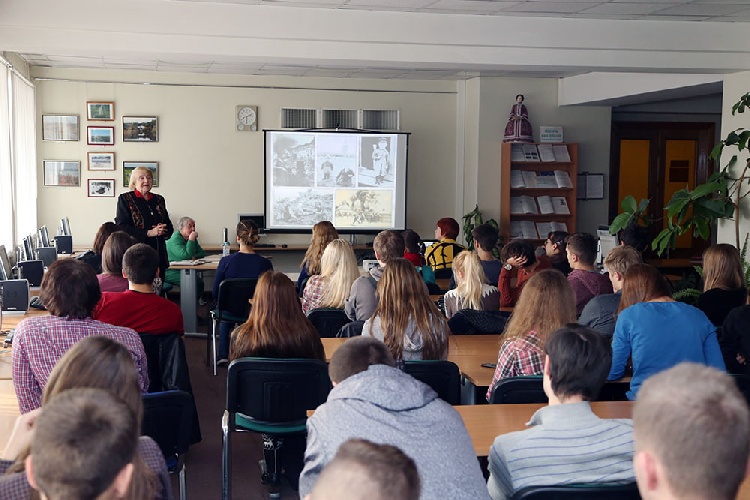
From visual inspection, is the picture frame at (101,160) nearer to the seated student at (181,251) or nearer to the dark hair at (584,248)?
the seated student at (181,251)

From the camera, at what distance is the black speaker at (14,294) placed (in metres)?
5.42

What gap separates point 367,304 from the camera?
18.0 ft

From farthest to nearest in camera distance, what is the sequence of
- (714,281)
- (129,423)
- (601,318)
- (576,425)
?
(714,281)
(601,318)
(576,425)
(129,423)

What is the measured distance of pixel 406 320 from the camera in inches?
172

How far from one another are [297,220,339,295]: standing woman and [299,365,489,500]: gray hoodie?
4.47m

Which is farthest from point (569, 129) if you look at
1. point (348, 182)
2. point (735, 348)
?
point (735, 348)

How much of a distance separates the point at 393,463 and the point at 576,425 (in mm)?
1281

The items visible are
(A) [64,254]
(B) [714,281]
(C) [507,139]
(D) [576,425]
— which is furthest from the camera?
(C) [507,139]

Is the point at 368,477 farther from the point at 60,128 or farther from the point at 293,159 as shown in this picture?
the point at 60,128

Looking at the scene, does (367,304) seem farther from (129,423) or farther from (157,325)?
(129,423)

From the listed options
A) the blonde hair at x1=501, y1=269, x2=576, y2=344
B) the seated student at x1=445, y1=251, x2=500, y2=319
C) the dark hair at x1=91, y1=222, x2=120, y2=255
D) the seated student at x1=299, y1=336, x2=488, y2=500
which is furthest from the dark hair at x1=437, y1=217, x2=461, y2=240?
the seated student at x1=299, y1=336, x2=488, y2=500

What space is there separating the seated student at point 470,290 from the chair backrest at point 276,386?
1.83m

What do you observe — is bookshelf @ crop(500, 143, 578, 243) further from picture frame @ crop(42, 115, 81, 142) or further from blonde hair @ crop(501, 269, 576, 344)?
blonde hair @ crop(501, 269, 576, 344)

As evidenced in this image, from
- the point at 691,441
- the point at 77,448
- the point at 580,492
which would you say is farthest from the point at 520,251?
the point at 77,448
